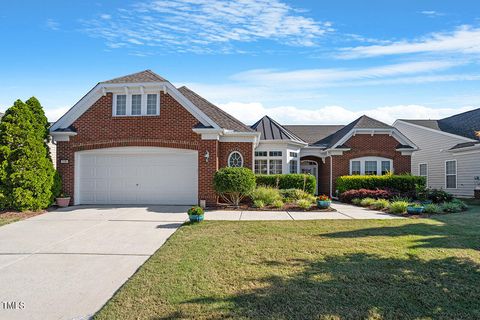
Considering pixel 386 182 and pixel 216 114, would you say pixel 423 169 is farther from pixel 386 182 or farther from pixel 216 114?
pixel 216 114

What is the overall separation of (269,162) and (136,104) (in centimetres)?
807

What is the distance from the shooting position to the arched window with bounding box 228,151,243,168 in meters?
15.7

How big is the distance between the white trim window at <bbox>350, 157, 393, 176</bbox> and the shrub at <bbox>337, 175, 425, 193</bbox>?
2220mm

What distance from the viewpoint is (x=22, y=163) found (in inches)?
477

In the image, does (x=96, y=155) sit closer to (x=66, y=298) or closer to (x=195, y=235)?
(x=195, y=235)

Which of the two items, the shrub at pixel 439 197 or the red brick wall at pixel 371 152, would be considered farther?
the red brick wall at pixel 371 152

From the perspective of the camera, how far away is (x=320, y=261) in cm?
608

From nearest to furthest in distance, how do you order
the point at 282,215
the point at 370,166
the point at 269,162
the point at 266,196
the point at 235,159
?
the point at 282,215 → the point at 266,196 → the point at 235,159 → the point at 269,162 → the point at 370,166

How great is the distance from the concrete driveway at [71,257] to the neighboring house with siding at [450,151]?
17.9 metres

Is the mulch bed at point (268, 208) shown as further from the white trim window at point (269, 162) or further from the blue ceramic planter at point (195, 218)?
the white trim window at point (269, 162)

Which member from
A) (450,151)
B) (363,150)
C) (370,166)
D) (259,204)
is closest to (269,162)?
(259,204)

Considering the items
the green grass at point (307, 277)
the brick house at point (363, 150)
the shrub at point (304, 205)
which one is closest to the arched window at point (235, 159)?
the shrub at point (304, 205)

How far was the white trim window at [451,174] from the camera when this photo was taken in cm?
2095

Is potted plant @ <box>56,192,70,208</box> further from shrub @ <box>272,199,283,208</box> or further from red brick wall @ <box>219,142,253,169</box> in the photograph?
shrub @ <box>272,199,283,208</box>
